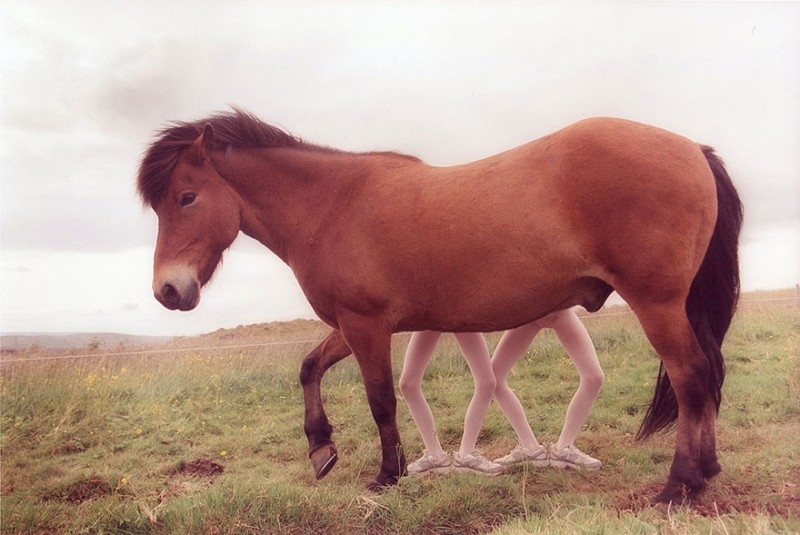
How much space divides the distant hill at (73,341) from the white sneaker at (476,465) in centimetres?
200

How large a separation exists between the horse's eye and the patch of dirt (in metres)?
1.46

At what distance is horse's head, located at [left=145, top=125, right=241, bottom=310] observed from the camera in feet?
10.2

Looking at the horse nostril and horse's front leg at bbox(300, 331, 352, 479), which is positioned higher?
the horse nostril

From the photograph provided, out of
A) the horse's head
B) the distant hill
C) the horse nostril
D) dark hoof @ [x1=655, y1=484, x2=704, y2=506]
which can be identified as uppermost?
the horse's head

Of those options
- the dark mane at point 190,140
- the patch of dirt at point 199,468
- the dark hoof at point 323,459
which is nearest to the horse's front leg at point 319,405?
the dark hoof at point 323,459

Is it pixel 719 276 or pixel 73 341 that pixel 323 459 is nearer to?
pixel 73 341

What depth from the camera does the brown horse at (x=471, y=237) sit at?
2.67 m

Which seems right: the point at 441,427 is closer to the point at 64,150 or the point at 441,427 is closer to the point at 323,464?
the point at 323,464

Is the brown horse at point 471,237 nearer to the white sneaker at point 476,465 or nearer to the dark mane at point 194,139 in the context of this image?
the dark mane at point 194,139

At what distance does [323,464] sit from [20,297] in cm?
230

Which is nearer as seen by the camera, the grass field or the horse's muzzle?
the grass field

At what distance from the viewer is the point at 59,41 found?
3.52 metres

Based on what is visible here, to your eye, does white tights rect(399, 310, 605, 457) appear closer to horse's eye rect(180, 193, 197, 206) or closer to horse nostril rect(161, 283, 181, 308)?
horse nostril rect(161, 283, 181, 308)

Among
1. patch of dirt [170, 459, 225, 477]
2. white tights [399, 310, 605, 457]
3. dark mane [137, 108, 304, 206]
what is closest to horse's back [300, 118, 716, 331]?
white tights [399, 310, 605, 457]
